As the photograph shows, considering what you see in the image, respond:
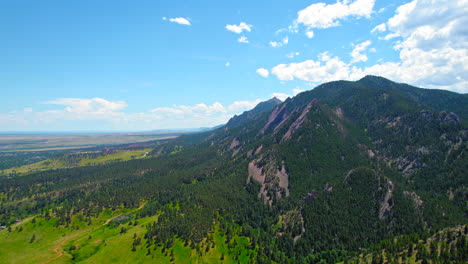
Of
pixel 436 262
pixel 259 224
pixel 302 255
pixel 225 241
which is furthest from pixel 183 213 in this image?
pixel 436 262

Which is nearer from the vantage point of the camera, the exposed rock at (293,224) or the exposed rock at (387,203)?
the exposed rock at (387,203)

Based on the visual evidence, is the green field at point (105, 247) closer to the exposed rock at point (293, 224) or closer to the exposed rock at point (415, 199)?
the exposed rock at point (293, 224)

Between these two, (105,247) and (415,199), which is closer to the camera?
(105,247)

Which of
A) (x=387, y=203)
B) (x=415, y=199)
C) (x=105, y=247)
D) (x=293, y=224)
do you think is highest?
(x=415, y=199)

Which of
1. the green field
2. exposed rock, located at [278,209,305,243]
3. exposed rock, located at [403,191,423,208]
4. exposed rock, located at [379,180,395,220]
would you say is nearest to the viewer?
the green field

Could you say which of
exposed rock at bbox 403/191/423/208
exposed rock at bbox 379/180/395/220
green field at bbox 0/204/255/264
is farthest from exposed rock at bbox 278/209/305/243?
exposed rock at bbox 403/191/423/208

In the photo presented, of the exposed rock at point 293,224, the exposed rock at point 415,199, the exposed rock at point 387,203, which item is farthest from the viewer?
the exposed rock at point 293,224

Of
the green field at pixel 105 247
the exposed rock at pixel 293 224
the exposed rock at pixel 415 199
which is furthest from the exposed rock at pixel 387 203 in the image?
the green field at pixel 105 247

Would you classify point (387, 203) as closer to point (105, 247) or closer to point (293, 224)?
point (293, 224)

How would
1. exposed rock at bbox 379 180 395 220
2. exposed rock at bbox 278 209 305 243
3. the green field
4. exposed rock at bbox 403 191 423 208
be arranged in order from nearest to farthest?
the green field, exposed rock at bbox 379 180 395 220, exposed rock at bbox 403 191 423 208, exposed rock at bbox 278 209 305 243

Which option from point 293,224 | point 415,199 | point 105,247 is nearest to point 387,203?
point 415,199

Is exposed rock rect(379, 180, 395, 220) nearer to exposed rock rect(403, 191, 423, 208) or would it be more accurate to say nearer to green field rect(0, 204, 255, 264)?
exposed rock rect(403, 191, 423, 208)
